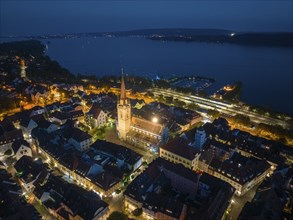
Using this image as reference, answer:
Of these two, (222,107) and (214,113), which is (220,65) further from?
(214,113)

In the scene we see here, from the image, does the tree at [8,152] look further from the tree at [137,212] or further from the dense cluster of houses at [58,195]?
the tree at [137,212]

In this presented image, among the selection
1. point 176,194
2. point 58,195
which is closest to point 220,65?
point 176,194

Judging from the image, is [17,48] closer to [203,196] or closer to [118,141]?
[118,141]

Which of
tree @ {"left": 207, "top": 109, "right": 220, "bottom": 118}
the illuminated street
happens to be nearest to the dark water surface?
the illuminated street

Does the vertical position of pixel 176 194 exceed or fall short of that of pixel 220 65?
it exceeds it

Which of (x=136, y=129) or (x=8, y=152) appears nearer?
(x=8, y=152)

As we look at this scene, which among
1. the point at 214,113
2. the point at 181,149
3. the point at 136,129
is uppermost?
the point at 181,149
